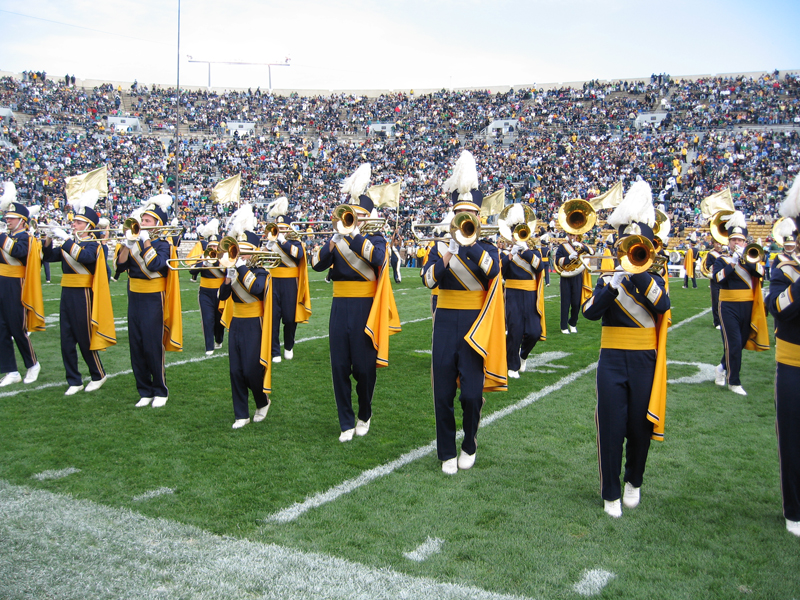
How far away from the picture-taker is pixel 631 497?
167 inches

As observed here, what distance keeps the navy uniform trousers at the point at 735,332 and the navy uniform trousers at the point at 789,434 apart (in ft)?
12.5

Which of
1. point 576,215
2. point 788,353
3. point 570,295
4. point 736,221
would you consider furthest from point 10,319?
point 570,295

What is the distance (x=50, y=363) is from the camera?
29.1 feet

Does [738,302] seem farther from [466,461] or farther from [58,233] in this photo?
[58,233]

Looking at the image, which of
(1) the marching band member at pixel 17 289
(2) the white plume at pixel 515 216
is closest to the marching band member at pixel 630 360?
(2) the white plume at pixel 515 216

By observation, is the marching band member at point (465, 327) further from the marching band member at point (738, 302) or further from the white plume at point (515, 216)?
Answer: the white plume at point (515, 216)

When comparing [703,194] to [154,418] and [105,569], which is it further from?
[105,569]

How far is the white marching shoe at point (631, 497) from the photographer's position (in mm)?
4227

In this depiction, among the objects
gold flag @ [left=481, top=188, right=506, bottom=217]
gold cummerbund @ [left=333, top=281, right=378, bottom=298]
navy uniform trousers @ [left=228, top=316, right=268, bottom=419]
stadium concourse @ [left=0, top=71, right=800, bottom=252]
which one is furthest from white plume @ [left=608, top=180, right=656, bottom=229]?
stadium concourse @ [left=0, top=71, right=800, bottom=252]

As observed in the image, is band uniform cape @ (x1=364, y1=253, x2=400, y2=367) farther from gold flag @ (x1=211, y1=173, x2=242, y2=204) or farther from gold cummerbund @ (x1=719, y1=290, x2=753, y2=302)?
gold flag @ (x1=211, y1=173, x2=242, y2=204)

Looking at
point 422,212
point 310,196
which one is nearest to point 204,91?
point 310,196

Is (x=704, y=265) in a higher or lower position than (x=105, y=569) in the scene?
higher

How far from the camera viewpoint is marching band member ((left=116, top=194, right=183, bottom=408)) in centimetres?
660

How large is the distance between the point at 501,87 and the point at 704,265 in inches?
1571
